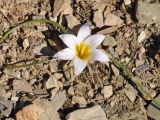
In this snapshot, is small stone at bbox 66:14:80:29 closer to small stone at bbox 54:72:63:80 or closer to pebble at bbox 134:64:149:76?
small stone at bbox 54:72:63:80

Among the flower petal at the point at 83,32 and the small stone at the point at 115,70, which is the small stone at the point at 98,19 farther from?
the small stone at the point at 115,70

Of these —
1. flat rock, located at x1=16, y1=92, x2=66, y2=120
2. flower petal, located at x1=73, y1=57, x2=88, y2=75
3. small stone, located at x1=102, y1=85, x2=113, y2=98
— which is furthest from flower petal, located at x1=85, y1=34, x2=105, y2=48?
flat rock, located at x1=16, y1=92, x2=66, y2=120

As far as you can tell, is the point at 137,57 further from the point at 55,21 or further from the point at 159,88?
the point at 55,21

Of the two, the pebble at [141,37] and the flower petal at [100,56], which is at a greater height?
the pebble at [141,37]

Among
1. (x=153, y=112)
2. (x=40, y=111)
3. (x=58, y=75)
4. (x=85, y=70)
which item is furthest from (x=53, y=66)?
(x=153, y=112)

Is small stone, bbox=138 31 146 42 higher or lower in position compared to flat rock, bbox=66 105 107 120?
higher

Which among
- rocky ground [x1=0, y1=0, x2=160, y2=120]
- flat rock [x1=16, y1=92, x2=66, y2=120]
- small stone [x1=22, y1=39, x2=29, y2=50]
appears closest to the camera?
flat rock [x1=16, y1=92, x2=66, y2=120]

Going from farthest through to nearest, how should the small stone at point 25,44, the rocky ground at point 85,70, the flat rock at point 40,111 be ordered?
the small stone at point 25,44 < the rocky ground at point 85,70 < the flat rock at point 40,111

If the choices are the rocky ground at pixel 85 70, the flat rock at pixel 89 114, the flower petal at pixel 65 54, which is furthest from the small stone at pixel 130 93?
the flower petal at pixel 65 54
